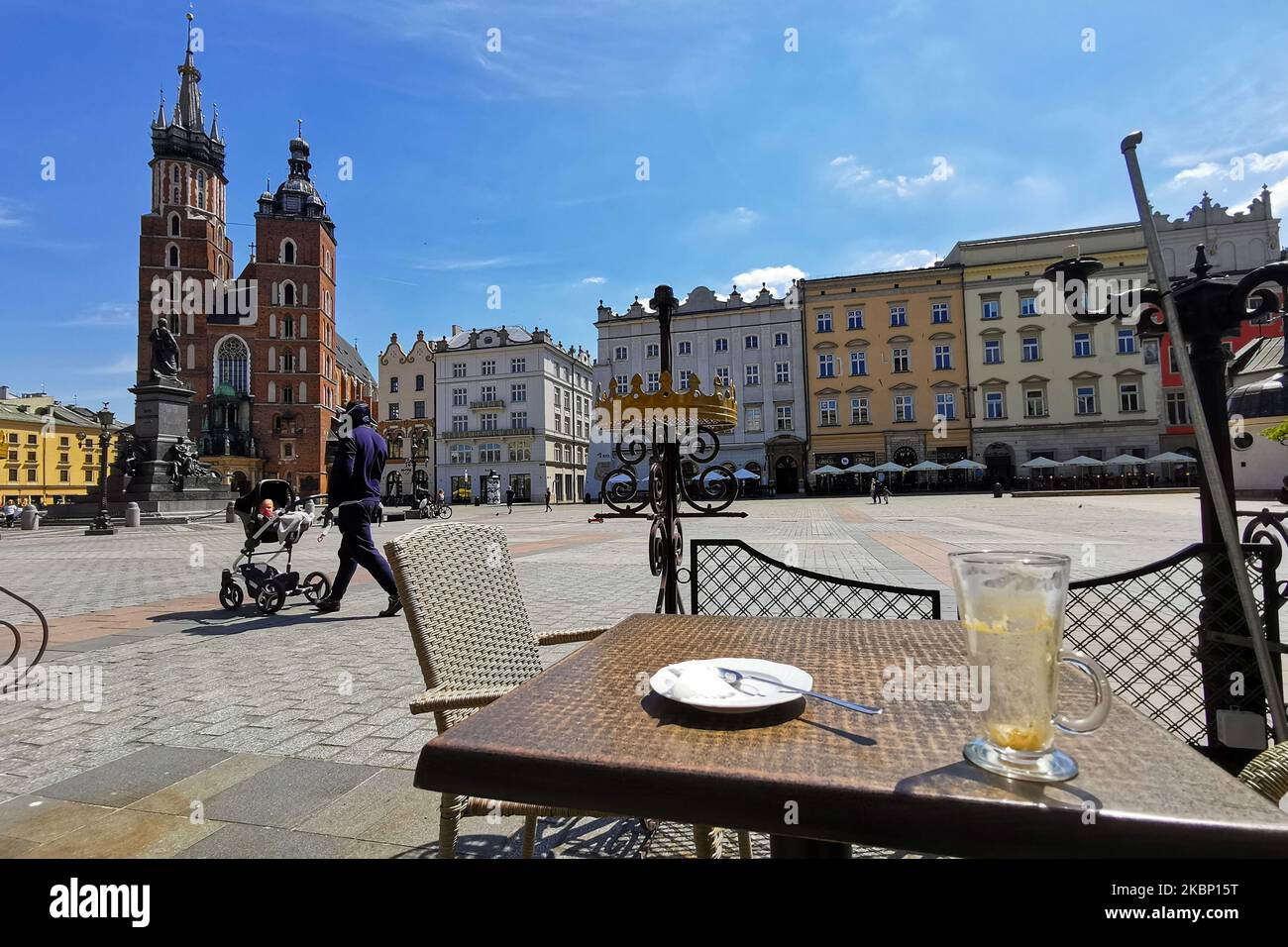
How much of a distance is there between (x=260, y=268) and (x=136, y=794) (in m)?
64.0

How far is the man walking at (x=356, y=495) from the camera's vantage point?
6.38 metres

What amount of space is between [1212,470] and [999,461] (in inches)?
1705

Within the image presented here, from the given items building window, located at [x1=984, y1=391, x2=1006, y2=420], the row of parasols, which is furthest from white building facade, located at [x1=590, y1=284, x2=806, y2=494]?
building window, located at [x1=984, y1=391, x2=1006, y2=420]

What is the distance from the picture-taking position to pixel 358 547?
6.56 meters

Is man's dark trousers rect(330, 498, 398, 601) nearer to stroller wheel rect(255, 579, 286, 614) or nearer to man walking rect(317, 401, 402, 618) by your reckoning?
man walking rect(317, 401, 402, 618)

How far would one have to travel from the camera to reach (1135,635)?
478 cm

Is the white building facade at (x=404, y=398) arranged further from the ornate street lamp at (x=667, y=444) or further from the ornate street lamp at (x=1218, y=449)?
the ornate street lamp at (x=1218, y=449)

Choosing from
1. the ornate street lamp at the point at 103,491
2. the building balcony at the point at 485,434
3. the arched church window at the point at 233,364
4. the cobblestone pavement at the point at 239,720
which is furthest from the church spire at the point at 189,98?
the cobblestone pavement at the point at 239,720

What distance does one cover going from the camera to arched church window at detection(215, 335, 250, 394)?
2170 inches

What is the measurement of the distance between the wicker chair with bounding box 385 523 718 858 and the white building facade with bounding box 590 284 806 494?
40575 mm

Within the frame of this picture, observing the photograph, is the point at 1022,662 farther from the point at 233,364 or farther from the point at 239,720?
the point at 233,364
